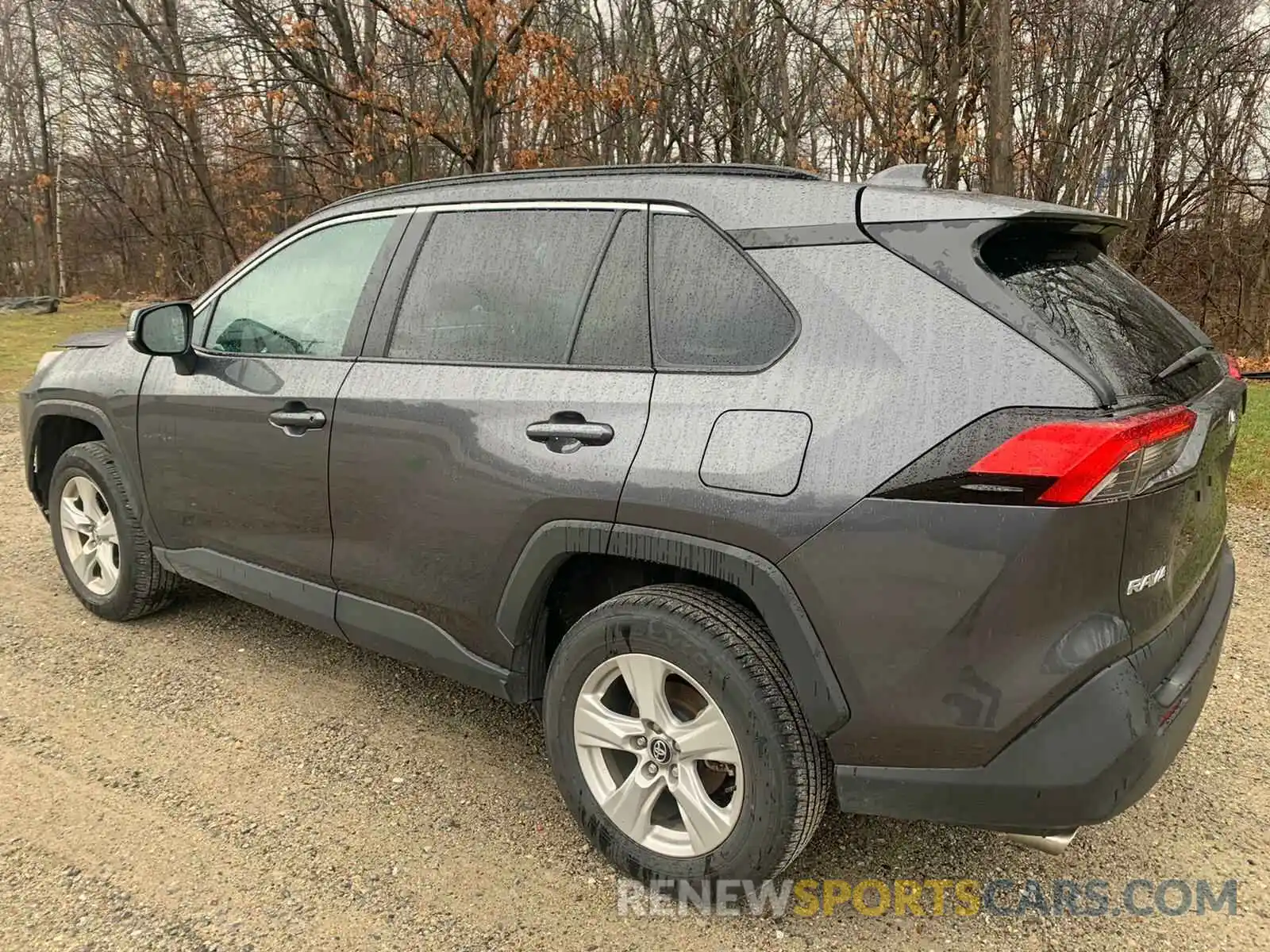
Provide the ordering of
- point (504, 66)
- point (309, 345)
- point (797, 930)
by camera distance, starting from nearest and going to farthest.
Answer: point (797, 930) < point (309, 345) < point (504, 66)

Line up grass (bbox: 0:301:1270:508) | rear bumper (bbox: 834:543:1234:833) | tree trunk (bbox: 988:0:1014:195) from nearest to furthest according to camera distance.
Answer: rear bumper (bbox: 834:543:1234:833) → grass (bbox: 0:301:1270:508) → tree trunk (bbox: 988:0:1014:195)

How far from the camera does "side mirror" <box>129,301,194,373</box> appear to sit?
330cm

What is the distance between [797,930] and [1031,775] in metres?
0.73

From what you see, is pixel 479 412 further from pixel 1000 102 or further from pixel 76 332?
pixel 76 332

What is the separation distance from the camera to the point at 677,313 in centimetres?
231

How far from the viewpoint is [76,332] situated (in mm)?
17094

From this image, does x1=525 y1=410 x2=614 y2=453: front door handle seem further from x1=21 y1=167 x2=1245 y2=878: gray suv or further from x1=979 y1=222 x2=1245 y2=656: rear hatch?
x1=979 y1=222 x2=1245 y2=656: rear hatch

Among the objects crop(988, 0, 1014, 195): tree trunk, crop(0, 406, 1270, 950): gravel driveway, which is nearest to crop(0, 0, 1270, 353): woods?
crop(988, 0, 1014, 195): tree trunk

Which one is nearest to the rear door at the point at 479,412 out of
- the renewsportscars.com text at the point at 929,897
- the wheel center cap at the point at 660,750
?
the wheel center cap at the point at 660,750

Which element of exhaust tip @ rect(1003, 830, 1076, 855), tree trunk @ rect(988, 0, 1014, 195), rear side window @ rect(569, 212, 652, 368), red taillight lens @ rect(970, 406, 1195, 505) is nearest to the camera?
red taillight lens @ rect(970, 406, 1195, 505)

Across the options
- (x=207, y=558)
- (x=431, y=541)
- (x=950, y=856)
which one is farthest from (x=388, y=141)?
(x=950, y=856)

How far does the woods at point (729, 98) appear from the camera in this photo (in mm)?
10414

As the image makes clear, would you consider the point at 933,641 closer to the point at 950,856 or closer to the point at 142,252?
the point at 950,856

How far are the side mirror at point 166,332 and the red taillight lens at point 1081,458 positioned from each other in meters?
2.87
